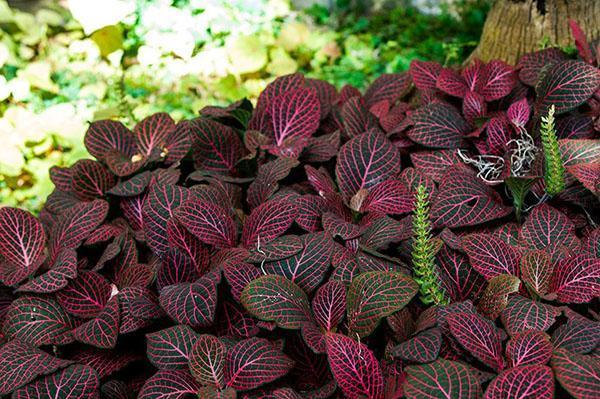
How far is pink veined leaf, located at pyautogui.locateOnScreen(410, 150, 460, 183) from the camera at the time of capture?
166 cm

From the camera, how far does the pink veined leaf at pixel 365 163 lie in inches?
63.4

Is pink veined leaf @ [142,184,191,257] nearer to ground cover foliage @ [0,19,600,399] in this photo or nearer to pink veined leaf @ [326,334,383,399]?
ground cover foliage @ [0,19,600,399]

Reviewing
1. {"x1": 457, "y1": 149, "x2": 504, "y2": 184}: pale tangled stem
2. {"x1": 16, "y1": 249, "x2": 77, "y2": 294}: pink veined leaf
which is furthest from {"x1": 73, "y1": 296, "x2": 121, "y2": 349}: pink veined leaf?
{"x1": 457, "y1": 149, "x2": 504, "y2": 184}: pale tangled stem

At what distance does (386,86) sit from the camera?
6.72 feet

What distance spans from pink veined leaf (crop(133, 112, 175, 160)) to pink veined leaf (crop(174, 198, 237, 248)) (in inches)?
17.5

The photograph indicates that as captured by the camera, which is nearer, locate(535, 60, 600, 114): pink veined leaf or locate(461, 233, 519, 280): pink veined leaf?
locate(461, 233, 519, 280): pink veined leaf

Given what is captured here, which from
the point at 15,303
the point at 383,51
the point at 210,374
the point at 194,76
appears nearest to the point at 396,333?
the point at 210,374

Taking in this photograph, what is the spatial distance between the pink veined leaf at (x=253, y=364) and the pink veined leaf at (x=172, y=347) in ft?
0.27

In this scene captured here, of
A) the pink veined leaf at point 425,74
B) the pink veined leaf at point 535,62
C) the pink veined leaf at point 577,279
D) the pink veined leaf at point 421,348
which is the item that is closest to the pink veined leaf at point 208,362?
the pink veined leaf at point 421,348

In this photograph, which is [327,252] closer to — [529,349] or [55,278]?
[529,349]

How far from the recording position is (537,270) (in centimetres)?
126

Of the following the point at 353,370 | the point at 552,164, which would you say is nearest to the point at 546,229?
the point at 552,164

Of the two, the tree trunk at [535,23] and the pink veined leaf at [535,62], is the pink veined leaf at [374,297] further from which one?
the tree trunk at [535,23]

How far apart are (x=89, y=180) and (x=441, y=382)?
109cm
